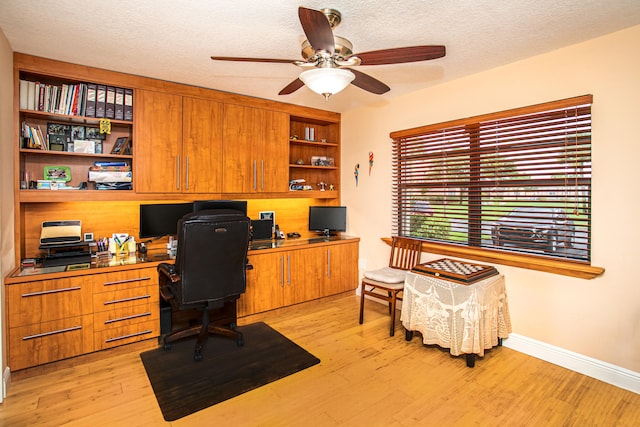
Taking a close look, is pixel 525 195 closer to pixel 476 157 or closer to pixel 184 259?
pixel 476 157

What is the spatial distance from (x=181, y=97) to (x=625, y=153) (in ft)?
12.3

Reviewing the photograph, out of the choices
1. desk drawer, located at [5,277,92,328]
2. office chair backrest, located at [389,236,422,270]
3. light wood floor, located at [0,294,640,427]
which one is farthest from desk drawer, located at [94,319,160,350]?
office chair backrest, located at [389,236,422,270]

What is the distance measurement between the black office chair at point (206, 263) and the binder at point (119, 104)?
4.39 feet

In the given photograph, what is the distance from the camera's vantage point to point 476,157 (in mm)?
3301

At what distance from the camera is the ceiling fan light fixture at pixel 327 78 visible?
192cm

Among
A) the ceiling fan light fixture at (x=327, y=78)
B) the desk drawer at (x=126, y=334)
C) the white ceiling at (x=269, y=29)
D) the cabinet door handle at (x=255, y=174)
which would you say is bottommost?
the desk drawer at (x=126, y=334)

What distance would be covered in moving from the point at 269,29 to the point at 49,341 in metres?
2.77

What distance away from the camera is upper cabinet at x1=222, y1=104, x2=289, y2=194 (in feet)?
12.4

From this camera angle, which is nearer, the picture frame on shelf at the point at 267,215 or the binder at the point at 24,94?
the binder at the point at 24,94

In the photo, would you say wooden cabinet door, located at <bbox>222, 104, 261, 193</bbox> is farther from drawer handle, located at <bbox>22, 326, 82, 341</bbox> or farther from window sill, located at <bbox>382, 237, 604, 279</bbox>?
window sill, located at <bbox>382, 237, 604, 279</bbox>

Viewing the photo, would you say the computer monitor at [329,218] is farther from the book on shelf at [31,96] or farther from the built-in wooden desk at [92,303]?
the book on shelf at [31,96]

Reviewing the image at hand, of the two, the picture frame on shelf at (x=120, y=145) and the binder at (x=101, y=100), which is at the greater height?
the binder at (x=101, y=100)

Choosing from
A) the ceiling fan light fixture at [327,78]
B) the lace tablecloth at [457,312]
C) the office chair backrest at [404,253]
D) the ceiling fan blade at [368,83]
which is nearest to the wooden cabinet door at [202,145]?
the ceiling fan blade at [368,83]

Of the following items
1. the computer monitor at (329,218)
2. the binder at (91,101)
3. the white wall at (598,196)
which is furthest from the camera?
the computer monitor at (329,218)
